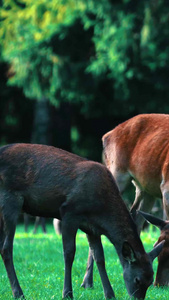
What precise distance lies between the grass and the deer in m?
0.30

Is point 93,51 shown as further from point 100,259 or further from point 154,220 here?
point 100,259

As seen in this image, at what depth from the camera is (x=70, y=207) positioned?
713cm

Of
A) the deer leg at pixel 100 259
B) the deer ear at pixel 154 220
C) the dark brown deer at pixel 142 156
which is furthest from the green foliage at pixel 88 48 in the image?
the deer leg at pixel 100 259

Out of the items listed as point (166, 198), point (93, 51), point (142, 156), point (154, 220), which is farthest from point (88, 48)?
point (154, 220)

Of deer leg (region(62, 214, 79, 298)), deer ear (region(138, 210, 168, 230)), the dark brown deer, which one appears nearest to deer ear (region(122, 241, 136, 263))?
deer leg (region(62, 214, 79, 298))

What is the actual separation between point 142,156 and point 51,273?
1963mm

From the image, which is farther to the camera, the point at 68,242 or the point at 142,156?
the point at 142,156

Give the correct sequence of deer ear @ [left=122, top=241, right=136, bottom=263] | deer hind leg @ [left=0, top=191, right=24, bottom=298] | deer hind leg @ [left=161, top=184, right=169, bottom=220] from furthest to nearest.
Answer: deer hind leg @ [left=161, top=184, right=169, bottom=220] → deer hind leg @ [left=0, top=191, right=24, bottom=298] → deer ear @ [left=122, top=241, right=136, bottom=263]

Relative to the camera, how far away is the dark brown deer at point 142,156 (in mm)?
9625

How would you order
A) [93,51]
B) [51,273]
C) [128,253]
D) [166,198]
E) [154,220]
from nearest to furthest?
[128,253] → [154,220] → [166,198] → [51,273] → [93,51]

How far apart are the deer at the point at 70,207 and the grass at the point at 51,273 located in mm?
304

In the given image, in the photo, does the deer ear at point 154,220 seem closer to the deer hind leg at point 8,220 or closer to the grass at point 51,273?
the grass at point 51,273

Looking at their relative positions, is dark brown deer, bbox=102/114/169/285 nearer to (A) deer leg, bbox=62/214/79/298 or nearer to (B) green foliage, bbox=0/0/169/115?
(A) deer leg, bbox=62/214/79/298

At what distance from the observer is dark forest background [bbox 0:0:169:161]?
1908 cm
